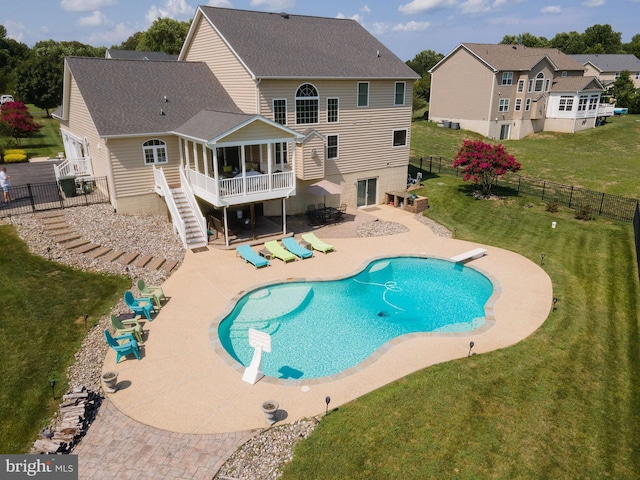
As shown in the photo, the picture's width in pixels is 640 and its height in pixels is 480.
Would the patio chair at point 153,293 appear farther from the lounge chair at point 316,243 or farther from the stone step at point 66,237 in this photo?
the lounge chair at point 316,243

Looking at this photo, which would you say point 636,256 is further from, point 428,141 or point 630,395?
point 428,141

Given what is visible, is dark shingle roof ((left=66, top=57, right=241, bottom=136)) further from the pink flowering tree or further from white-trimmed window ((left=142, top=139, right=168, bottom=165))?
the pink flowering tree

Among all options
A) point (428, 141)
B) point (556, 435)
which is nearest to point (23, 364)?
point (556, 435)

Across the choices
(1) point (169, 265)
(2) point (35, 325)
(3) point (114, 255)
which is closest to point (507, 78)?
(1) point (169, 265)

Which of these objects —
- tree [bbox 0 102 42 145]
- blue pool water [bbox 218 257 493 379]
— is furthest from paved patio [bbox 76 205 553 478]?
tree [bbox 0 102 42 145]

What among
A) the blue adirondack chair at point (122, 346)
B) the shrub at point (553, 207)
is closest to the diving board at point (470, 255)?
the shrub at point (553, 207)
